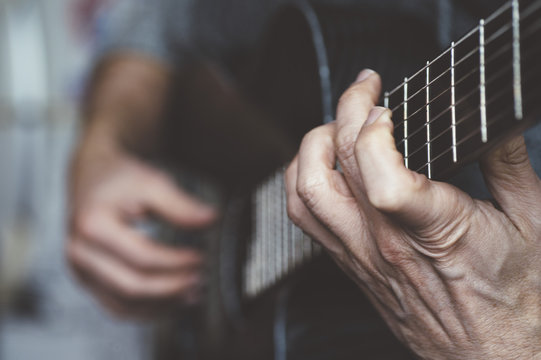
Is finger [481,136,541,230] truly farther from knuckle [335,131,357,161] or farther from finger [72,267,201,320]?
finger [72,267,201,320]

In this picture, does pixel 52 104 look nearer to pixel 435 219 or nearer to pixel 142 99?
pixel 142 99

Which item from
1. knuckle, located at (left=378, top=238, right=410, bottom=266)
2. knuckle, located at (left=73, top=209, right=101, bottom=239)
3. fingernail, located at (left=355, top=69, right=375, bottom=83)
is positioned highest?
knuckle, located at (left=73, top=209, right=101, bottom=239)

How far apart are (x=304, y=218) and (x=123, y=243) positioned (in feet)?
1.74

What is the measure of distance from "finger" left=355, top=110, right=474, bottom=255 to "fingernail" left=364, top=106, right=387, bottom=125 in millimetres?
16

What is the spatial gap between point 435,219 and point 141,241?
0.66 meters

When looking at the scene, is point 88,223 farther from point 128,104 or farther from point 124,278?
point 128,104

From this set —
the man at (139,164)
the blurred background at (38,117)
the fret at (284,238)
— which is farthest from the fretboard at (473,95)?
the blurred background at (38,117)

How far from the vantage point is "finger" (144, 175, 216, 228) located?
3.16 ft

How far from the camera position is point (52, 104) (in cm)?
222

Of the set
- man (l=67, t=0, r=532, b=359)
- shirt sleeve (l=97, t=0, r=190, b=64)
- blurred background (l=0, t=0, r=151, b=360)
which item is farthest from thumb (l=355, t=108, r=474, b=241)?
blurred background (l=0, t=0, r=151, b=360)

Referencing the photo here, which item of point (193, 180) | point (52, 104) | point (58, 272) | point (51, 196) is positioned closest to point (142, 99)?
point (193, 180)

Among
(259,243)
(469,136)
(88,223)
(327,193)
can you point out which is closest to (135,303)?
(88,223)

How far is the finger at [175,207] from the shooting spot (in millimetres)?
963

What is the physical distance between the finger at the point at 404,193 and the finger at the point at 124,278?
0.67 metres
